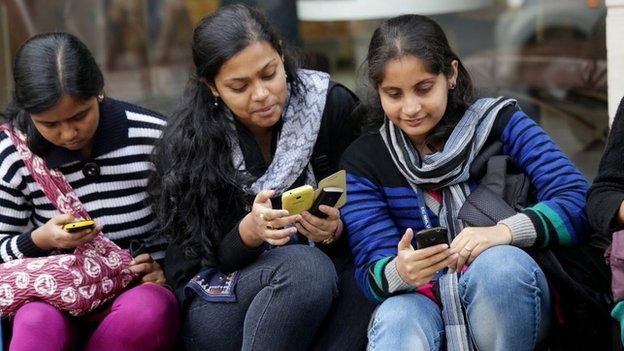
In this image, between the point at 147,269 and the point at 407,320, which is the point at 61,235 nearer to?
the point at 147,269

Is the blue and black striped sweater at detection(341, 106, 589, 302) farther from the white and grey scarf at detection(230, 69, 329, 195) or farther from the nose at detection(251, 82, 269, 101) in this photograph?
the nose at detection(251, 82, 269, 101)

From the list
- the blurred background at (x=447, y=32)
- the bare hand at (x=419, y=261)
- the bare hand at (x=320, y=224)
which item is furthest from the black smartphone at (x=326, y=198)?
the blurred background at (x=447, y=32)

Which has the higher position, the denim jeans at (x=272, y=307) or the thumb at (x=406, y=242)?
the thumb at (x=406, y=242)

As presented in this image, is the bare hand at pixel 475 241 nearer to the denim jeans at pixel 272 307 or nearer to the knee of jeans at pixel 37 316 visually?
the denim jeans at pixel 272 307

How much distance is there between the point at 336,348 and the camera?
3594 millimetres

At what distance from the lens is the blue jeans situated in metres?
3.29

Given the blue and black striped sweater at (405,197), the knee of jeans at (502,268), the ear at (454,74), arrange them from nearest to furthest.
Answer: the knee of jeans at (502,268)
the blue and black striped sweater at (405,197)
the ear at (454,74)

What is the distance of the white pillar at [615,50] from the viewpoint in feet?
13.4

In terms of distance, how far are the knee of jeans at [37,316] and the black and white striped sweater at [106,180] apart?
0.32 m

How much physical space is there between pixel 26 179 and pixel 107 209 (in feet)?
0.94

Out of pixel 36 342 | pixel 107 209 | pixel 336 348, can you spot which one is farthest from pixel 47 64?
pixel 336 348

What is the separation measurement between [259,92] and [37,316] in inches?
38.5

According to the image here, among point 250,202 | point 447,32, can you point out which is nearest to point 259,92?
point 250,202

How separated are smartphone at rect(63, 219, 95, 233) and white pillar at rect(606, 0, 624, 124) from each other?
1.88 m
